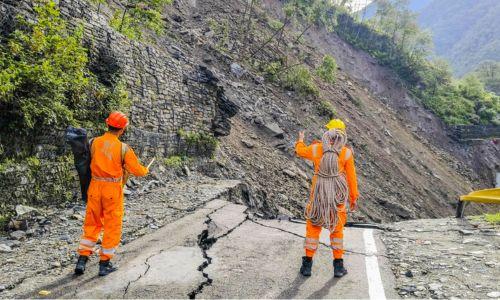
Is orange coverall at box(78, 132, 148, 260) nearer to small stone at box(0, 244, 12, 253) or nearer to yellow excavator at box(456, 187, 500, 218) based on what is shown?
small stone at box(0, 244, 12, 253)

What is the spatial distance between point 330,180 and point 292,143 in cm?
1356

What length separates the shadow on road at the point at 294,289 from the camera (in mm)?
3701

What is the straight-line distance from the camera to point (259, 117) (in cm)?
1833

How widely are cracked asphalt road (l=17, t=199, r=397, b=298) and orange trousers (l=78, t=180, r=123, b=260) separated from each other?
0.99 feet

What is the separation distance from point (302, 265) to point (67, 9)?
645 centimetres

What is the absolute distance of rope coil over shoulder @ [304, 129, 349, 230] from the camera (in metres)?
4.43

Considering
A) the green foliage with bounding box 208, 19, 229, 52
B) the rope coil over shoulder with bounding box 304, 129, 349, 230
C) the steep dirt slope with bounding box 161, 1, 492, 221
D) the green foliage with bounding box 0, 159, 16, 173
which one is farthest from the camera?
the green foliage with bounding box 208, 19, 229, 52

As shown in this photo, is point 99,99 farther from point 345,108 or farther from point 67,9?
point 345,108

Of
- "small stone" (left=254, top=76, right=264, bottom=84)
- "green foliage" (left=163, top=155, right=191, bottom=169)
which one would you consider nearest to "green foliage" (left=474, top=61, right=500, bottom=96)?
"small stone" (left=254, top=76, right=264, bottom=84)

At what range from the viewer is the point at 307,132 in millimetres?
19781

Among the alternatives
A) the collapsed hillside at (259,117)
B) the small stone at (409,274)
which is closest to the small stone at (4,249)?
the collapsed hillside at (259,117)

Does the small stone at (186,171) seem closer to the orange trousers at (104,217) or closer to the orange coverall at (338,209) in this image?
the orange coverall at (338,209)

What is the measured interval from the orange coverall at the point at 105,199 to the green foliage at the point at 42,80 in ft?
7.48

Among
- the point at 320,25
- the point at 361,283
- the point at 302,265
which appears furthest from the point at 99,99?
the point at 320,25
